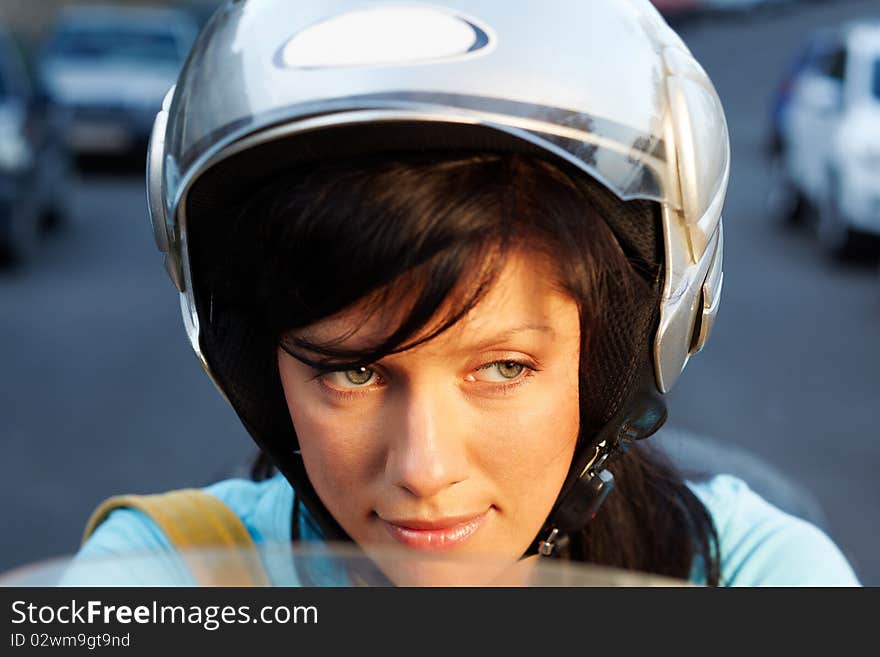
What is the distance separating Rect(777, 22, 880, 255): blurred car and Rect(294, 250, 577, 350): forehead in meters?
9.44

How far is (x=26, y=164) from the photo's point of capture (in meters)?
11.4

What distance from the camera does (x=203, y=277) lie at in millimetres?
1921

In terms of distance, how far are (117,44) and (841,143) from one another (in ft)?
28.6

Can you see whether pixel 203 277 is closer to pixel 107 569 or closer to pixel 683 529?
pixel 107 569

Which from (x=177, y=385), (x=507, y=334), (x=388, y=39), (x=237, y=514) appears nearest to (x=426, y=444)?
(x=507, y=334)

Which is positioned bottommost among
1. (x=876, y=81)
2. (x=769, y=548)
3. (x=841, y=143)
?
(x=841, y=143)

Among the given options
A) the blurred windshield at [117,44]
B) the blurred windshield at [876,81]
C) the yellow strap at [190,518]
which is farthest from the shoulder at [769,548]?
the blurred windshield at [117,44]

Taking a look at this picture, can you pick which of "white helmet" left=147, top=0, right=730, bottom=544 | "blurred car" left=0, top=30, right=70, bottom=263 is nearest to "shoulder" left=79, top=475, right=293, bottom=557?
"white helmet" left=147, top=0, right=730, bottom=544

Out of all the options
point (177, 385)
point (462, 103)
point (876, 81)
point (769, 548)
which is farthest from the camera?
point (876, 81)

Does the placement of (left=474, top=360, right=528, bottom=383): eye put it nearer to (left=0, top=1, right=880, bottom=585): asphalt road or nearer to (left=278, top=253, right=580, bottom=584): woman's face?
(left=278, top=253, right=580, bottom=584): woman's face

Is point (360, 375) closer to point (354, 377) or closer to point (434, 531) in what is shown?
point (354, 377)

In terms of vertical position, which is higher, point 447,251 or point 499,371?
point 447,251

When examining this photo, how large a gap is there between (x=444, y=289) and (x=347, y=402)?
0.17 m
